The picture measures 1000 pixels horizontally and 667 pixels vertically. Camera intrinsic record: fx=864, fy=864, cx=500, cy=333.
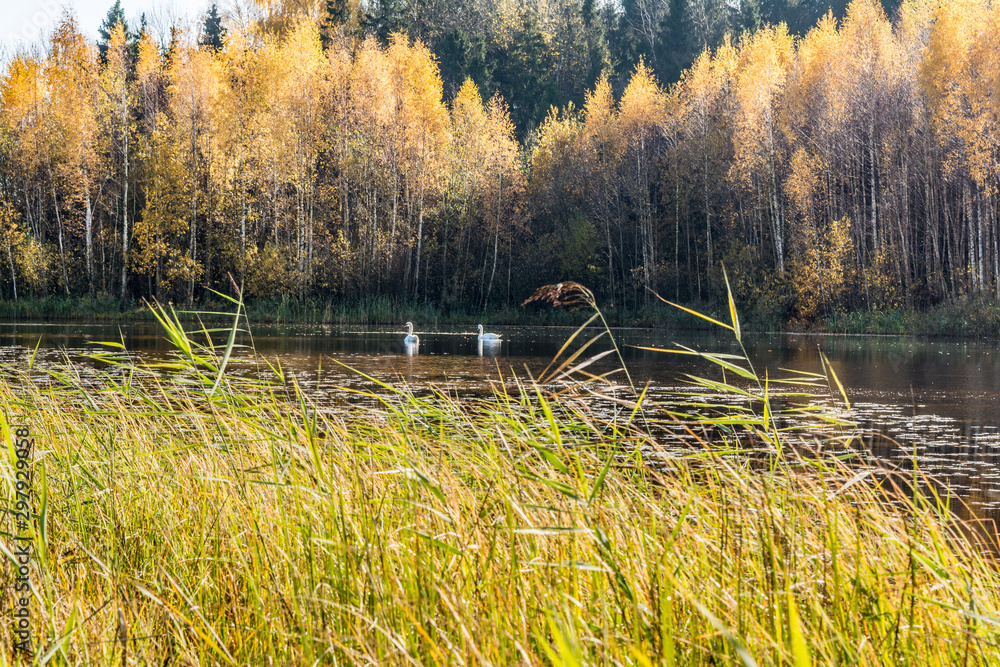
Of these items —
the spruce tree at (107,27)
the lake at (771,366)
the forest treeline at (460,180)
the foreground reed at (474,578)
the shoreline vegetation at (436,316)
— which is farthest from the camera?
the spruce tree at (107,27)

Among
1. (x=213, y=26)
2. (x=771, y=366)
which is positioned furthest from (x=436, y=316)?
(x=213, y=26)

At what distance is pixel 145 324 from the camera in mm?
27484

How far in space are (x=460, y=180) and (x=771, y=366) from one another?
20374 millimetres

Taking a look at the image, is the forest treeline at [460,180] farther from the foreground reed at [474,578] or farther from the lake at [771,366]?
the foreground reed at [474,578]

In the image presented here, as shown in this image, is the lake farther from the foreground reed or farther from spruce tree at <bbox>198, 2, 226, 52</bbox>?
spruce tree at <bbox>198, 2, 226, 52</bbox>

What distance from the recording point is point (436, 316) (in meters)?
30.9

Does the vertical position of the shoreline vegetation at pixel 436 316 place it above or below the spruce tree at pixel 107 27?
below

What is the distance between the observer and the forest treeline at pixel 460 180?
28.1 meters

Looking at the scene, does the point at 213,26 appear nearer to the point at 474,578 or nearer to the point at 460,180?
the point at 460,180

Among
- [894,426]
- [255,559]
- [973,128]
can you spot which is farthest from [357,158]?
[255,559]

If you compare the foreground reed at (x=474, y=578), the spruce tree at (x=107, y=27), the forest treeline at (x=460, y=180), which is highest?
the spruce tree at (x=107, y=27)

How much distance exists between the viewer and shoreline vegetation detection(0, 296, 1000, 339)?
25.9 metres

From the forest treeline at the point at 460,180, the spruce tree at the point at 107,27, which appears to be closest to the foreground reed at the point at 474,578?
the forest treeline at the point at 460,180

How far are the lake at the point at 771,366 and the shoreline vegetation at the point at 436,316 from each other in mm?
1472
